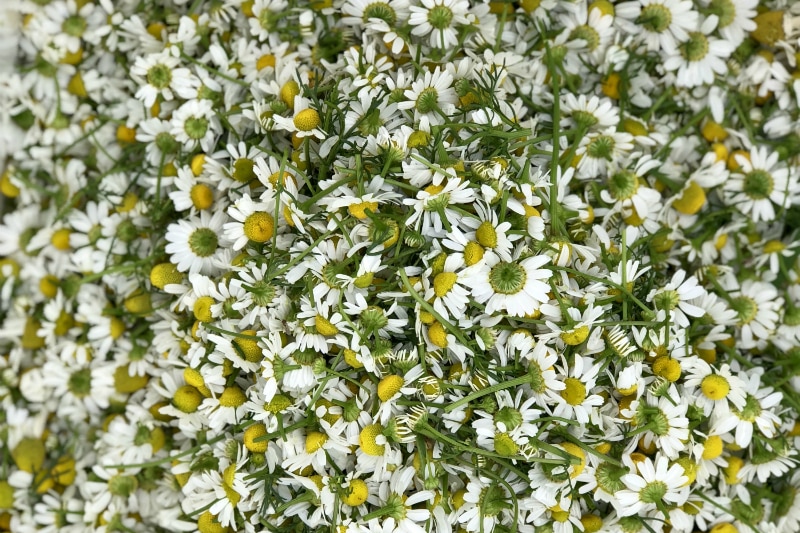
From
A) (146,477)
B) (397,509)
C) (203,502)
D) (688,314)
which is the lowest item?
(146,477)

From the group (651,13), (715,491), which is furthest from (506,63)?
(715,491)

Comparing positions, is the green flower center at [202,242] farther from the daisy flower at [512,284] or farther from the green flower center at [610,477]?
the green flower center at [610,477]

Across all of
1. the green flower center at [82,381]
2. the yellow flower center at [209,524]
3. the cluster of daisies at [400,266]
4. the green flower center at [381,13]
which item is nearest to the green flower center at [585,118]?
the cluster of daisies at [400,266]

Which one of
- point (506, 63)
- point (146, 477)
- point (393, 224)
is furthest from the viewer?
point (146, 477)

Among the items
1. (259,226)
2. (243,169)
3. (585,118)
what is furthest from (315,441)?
(585,118)

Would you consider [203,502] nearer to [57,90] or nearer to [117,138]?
[117,138]

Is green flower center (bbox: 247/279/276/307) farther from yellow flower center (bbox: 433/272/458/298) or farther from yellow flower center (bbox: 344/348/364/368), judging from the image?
yellow flower center (bbox: 433/272/458/298)
